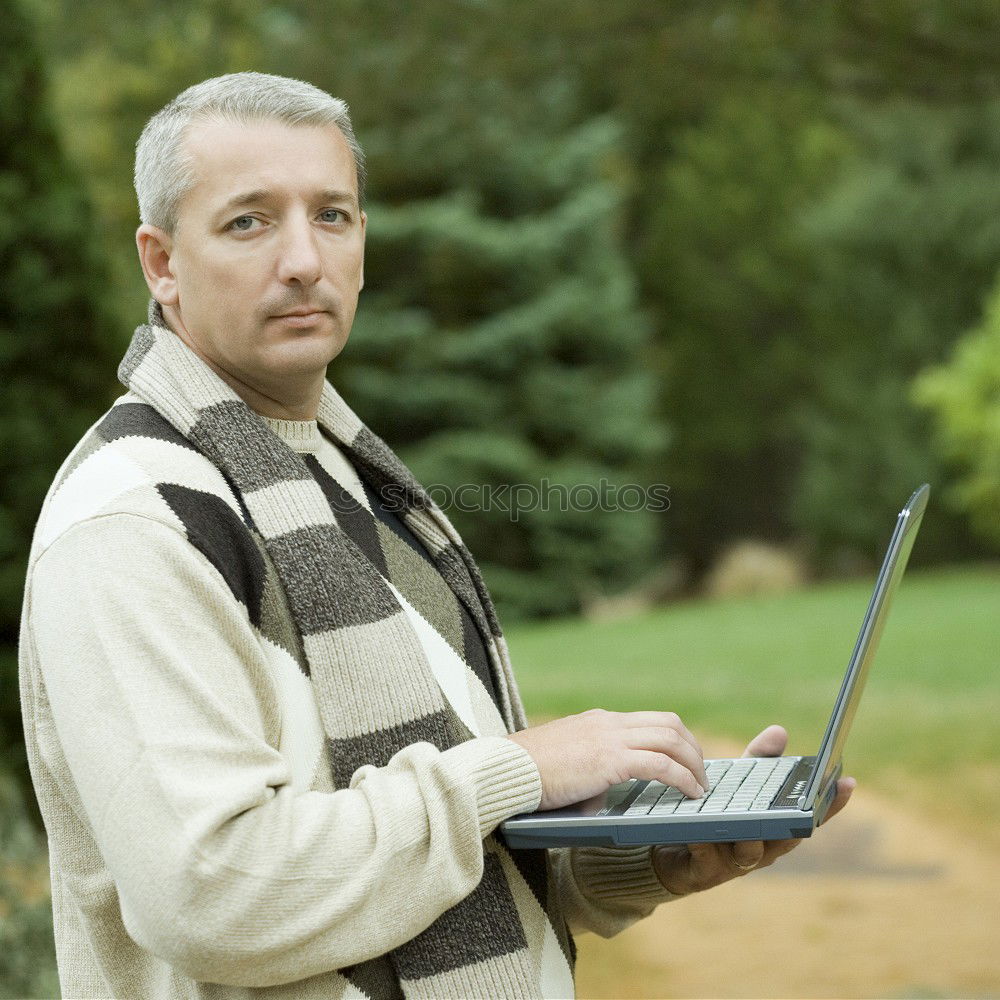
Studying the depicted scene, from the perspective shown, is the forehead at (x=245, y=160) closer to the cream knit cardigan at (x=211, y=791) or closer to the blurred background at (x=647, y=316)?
the cream knit cardigan at (x=211, y=791)

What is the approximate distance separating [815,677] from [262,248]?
8402 millimetres

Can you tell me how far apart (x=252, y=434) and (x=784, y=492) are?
68.8ft

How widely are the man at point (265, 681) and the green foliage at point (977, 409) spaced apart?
12.4 m

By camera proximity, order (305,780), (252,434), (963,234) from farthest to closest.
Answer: (963,234) < (252,434) < (305,780)

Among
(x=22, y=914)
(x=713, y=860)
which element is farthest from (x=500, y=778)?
(x=22, y=914)

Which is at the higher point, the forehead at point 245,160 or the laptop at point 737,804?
the forehead at point 245,160

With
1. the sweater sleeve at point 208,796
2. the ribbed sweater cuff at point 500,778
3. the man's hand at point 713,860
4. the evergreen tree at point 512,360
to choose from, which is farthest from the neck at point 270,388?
the evergreen tree at point 512,360

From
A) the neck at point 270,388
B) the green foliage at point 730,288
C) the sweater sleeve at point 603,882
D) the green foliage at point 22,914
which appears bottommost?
the green foliage at point 22,914

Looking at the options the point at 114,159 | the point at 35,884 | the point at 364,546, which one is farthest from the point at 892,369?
the point at 364,546

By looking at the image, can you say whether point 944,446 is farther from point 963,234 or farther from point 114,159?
point 114,159

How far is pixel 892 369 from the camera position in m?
18.6

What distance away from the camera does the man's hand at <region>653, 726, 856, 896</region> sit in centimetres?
147

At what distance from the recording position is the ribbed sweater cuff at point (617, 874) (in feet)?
5.32

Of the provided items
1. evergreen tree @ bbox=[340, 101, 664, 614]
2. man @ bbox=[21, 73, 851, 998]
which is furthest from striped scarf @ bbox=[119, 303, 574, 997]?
evergreen tree @ bbox=[340, 101, 664, 614]
